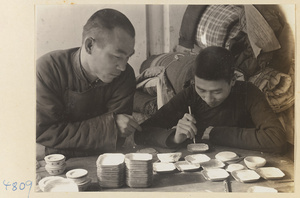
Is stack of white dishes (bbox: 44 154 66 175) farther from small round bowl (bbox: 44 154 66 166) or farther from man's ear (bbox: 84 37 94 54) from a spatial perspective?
man's ear (bbox: 84 37 94 54)

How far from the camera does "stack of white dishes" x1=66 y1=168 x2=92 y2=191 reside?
5.00 ft

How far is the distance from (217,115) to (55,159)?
638 mm

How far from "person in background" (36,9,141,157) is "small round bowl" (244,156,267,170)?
0.43m

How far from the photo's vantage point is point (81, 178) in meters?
1.52

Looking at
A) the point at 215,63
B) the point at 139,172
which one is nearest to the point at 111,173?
the point at 139,172

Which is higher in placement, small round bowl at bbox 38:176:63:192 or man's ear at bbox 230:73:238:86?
man's ear at bbox 230:73:238:86

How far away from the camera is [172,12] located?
5.13ft

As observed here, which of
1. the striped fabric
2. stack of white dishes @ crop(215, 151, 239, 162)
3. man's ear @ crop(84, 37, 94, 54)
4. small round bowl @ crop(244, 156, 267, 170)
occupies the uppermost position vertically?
the striped fabric

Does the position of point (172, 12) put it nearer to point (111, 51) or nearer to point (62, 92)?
point (111, 51)

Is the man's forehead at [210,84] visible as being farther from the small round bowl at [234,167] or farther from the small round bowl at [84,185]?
the small round bowl at [84,185]

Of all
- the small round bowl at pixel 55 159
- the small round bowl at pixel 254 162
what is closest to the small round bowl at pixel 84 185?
the small round bowl at pixel 55 159

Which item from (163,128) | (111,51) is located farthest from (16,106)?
(163,128)

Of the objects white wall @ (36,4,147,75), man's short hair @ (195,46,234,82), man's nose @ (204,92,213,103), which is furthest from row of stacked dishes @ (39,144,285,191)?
white wall @ (36,4,147,75)

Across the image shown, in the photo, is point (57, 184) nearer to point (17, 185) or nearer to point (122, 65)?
point (17, 185)
